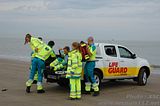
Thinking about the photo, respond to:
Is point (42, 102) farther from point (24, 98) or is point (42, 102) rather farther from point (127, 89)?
point (127, 89)

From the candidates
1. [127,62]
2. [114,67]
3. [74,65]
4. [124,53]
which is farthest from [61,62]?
[124,53]

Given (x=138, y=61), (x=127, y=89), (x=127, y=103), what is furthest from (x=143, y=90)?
(x=127, y=103)

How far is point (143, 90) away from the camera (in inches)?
515

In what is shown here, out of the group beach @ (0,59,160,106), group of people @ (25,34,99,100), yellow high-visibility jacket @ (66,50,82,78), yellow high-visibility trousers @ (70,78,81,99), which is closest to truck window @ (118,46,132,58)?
beach @ (0,59,160,106)

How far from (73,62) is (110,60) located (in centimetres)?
239

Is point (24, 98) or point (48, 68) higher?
point (48, 68)

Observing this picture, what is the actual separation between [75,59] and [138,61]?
13.1 feet

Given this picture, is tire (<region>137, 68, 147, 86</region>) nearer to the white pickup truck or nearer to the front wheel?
the white pickup truck

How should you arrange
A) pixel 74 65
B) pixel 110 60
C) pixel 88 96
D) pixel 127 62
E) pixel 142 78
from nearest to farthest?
pixel 74 65
pixel 88 96
pixel 110 60
pixel 127 62
pixel 142 78

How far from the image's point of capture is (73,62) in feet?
36.7

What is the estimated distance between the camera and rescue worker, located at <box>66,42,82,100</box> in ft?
36.6

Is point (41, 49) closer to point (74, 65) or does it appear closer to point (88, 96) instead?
point (74, 65)

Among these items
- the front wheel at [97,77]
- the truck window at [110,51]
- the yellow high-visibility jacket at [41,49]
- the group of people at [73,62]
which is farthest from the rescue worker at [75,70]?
the truck window at [110,51]

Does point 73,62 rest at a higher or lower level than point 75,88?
higher
